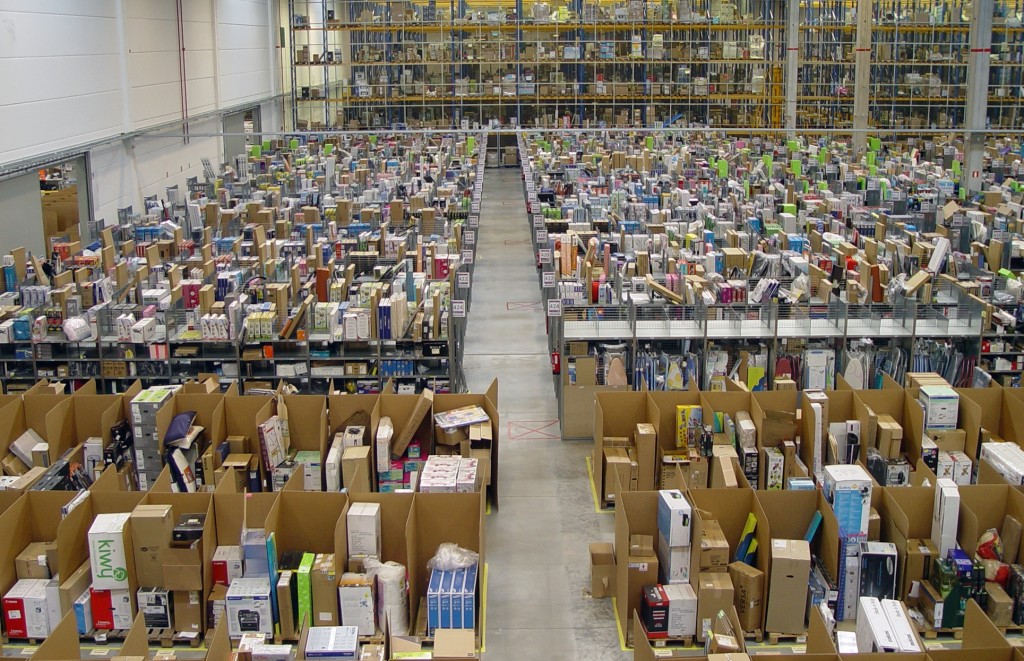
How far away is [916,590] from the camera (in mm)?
8172

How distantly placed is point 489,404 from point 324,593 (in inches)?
118

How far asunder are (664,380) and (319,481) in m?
4.12

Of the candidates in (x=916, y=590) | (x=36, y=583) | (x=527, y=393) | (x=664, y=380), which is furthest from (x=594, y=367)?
(x=36, y=583)

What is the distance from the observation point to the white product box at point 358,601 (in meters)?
7.71

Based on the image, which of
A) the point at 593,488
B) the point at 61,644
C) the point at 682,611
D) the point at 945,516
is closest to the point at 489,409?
the point at 593,488

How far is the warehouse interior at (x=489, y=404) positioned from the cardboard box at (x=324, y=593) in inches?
0.8

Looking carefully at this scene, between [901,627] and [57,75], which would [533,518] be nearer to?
[901,627]

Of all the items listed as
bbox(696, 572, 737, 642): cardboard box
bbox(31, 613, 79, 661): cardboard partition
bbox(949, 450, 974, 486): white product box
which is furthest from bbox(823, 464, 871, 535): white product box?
bbox(31, 613, 79, 661): cardboard partition

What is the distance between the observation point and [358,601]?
774 centimetres

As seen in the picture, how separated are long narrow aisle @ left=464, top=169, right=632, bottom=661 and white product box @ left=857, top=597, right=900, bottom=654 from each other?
1.80 meters

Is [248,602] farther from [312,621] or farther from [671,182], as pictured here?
[671,182]

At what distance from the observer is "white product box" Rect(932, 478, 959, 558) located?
8086 millimetres

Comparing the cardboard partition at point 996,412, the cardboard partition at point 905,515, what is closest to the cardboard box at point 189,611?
the cardboard partition at point 905,515

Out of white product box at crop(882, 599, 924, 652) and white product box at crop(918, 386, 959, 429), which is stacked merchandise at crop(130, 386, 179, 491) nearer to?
white product box at crop(882, 599, 924, 652)
